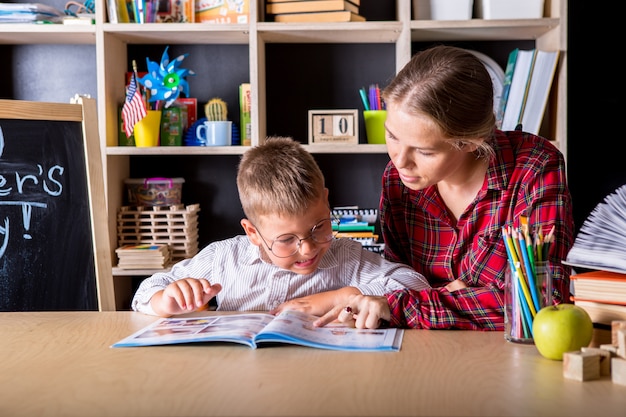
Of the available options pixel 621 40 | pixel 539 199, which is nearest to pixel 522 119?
pixel 621 40

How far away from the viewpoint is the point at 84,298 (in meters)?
1.84

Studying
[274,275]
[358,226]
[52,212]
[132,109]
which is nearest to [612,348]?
[274,275]

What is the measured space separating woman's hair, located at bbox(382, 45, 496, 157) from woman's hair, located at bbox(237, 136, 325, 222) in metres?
0.23

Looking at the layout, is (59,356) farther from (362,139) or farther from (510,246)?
(362,139)

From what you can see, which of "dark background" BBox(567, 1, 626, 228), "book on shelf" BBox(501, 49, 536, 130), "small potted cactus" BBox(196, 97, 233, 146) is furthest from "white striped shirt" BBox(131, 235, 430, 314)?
"dark background" BBox(567, 1, 626, 228)

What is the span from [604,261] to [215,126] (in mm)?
1806

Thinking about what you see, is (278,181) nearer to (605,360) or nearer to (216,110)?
(605,360)

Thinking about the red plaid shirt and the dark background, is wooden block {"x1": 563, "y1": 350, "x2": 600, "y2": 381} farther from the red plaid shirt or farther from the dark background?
the dark background

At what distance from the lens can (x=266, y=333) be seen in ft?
3.57

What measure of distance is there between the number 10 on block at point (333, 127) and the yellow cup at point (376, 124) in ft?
0.21

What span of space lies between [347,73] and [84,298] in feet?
4.77

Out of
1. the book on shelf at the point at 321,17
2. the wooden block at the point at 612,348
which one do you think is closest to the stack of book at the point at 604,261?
the wooden block at the point at 612,348

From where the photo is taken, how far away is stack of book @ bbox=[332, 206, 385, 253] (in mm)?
2660

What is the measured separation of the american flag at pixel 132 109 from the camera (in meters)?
2.57
